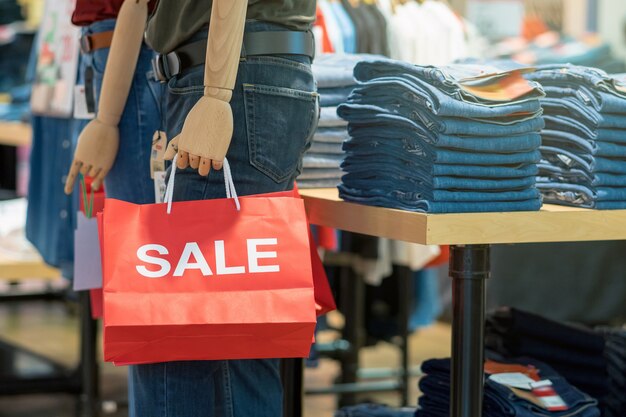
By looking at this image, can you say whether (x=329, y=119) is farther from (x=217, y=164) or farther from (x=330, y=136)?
(x=217, y=164)

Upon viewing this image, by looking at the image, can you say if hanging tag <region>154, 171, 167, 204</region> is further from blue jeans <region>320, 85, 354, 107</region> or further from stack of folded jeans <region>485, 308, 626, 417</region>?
stack of folded jeans <region>485, 308, 626, 417</region>

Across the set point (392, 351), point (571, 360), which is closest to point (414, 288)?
point (392, 351)

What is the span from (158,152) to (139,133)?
99 millimetres

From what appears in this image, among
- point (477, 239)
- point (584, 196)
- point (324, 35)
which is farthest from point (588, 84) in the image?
point (324, 35)

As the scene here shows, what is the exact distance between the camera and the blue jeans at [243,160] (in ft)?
5.95

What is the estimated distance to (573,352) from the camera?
2.45m

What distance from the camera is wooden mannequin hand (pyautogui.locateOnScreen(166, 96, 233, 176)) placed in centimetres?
175

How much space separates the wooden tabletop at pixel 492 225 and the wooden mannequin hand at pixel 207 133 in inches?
13.5

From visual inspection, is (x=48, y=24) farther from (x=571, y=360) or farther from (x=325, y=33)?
(x=571, y=360)

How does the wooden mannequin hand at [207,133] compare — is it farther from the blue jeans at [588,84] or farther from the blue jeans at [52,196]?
the blue jeans at [52,196]

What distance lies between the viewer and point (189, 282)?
173 centimetres

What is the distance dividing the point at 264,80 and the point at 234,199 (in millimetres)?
210

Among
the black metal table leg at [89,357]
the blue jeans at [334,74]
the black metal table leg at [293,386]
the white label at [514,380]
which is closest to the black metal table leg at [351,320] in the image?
the black metal table leg at [89,357]

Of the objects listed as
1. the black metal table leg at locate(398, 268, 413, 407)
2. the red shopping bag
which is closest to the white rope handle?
the red shopping bag
